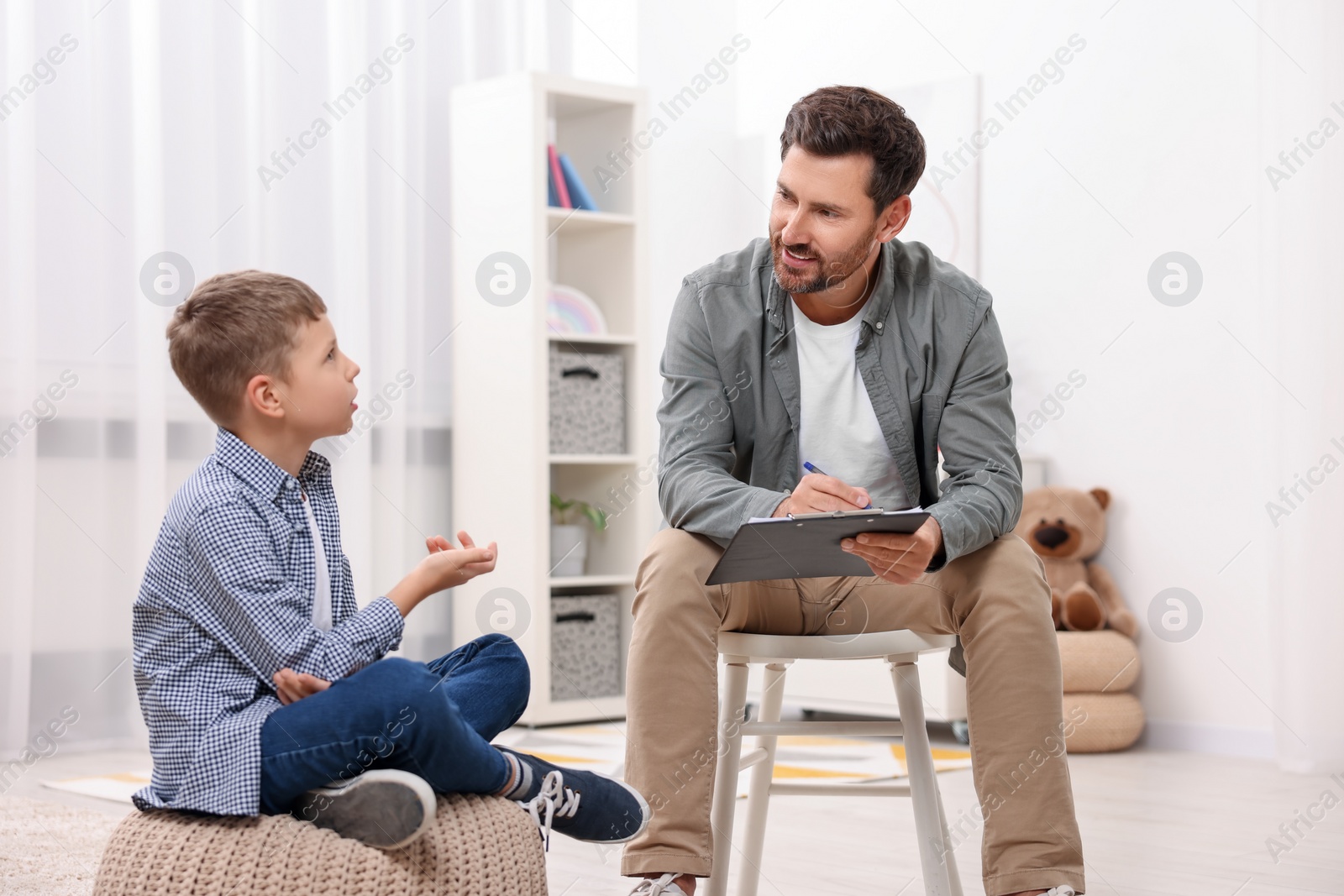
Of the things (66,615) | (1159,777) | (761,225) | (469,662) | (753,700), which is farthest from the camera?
(761,225)

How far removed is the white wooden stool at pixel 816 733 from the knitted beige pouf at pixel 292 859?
14.5 inches

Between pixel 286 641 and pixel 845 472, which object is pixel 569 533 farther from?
pixel 286 641

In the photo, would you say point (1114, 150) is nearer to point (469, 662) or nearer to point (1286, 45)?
point (1286, 45)

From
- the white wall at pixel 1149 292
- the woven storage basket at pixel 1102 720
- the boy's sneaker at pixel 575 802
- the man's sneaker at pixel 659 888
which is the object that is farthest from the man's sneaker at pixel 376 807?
the white wall at pixel 1149 292

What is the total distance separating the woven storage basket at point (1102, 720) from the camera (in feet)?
9.80

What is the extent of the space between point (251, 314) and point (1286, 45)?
2389 millimetres

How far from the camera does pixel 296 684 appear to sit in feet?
3.76

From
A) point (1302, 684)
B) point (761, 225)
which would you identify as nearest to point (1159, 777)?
point (1302, 684)

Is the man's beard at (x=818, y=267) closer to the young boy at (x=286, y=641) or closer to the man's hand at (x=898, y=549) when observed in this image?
the man's hand at (x=898, y=549)

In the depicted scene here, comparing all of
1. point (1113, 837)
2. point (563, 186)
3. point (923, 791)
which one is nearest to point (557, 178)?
point (563, 186)

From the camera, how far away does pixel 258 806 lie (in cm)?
113

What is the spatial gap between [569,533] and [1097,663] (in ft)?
4.29

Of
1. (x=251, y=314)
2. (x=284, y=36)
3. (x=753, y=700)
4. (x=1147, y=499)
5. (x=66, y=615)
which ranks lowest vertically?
(x=753, y=700)

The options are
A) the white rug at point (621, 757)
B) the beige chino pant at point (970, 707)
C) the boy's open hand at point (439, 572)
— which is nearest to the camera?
the boy's open hand at point (439, 572)
